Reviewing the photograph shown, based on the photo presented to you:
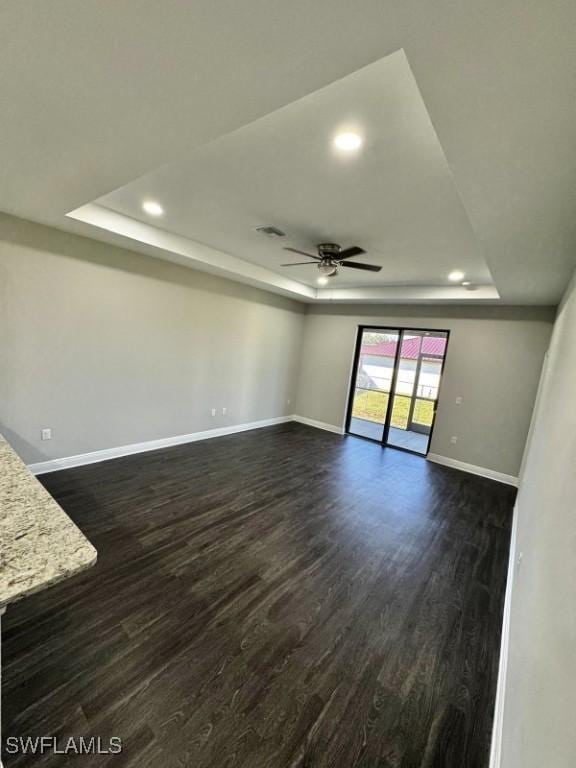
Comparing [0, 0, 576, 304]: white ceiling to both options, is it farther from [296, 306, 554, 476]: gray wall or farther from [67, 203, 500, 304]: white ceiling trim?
[296, 306, 554, 476]: gray wall

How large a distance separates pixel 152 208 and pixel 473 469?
5.59 m

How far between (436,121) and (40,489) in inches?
87.3

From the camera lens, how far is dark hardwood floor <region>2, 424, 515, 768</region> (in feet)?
4.62

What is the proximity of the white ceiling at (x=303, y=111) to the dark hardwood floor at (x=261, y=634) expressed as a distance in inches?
103

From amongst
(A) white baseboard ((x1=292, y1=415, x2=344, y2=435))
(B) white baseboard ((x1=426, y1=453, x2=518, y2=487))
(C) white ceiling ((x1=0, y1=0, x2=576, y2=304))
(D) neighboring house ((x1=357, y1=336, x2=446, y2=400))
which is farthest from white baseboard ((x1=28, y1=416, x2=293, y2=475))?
(B) white baseboard ((x1=426, y1=453, x2=518, y2=487))

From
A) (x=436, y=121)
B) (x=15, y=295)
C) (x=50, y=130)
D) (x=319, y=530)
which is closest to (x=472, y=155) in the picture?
(x=436, y=121)

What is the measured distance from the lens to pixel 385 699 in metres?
1.62

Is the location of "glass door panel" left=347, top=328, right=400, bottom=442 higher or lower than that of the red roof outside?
lower

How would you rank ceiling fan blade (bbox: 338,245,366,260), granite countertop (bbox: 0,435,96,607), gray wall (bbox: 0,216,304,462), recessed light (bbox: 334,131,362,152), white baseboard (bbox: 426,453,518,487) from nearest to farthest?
granite countertop (bbox: 0,435,96,607) → recessed light (bbox: 334,131,362,152) → ceiling fan blade (bbox: 338,245,366,260) → gray wall (bbox: 0,216,304,462) → white baseboard (bbox: 426,453,518,487)

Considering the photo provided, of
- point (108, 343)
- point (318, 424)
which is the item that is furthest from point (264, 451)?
point (108, 343)

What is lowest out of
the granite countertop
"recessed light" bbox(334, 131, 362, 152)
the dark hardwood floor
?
the dark hardwood floor

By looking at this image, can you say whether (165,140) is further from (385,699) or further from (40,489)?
(385,699)

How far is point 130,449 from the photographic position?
434 cm

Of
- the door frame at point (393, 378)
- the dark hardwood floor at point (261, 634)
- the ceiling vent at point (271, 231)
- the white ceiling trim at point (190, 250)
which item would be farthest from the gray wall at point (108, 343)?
the door frame at point (393, 378)
